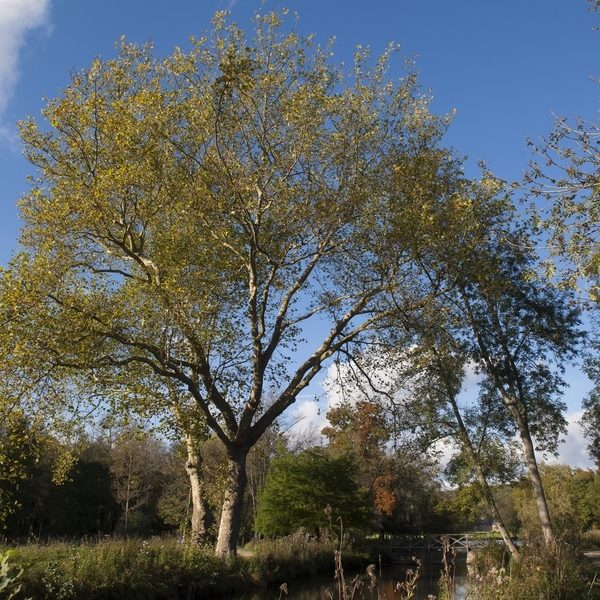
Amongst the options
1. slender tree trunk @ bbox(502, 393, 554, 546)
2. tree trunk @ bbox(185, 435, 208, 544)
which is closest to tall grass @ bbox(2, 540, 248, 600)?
tree trunk @ bbox(185, 435, 208, 544)

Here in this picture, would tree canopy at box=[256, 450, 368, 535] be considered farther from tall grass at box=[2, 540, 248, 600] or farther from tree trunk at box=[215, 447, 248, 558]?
tree trunk at box=[215, 447, 248, 558]

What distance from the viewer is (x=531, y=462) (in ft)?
60.3

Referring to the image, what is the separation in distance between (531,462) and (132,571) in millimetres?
11894

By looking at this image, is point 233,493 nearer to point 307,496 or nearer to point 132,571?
point 132,571

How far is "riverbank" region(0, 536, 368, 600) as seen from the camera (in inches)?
493

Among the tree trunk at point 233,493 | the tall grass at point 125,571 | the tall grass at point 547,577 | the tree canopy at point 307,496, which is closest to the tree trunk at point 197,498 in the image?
the tall grass at point 125,571

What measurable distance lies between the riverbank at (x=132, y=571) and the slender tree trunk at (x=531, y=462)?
8940 mm

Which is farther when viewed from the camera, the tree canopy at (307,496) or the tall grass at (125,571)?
the tree canopy at (307,496)

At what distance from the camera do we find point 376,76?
16.2 metres

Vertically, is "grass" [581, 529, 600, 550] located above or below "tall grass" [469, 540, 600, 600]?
below

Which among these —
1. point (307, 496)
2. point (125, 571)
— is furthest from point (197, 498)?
point (307, 496)

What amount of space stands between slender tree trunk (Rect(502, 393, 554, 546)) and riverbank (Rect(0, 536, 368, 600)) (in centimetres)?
894

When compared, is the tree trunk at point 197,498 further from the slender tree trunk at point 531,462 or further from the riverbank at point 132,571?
the slender tree trunk at point 531,462

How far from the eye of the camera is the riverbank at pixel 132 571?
1252 cm
